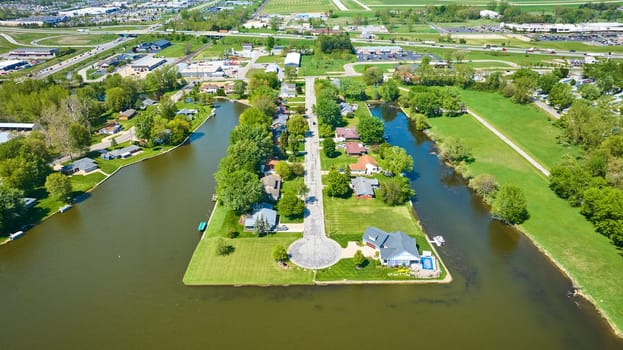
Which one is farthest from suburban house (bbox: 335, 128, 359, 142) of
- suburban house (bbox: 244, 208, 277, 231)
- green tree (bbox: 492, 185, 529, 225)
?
green tree (bbox: 492, 185, 529, 225)

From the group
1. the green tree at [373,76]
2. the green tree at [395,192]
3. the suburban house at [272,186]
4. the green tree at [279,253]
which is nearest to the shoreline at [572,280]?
the green tree at [395,192]

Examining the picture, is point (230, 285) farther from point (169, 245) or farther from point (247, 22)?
point (247, 22)

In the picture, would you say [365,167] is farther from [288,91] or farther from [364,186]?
[288,91]

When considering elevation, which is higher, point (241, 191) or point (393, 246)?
point (241, 191)

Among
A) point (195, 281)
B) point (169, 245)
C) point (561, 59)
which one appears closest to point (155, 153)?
point (169, 245)

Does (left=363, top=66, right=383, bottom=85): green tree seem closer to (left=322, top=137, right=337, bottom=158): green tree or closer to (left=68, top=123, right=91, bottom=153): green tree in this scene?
(left=322, top=137, right=337, bottom=158): green tree

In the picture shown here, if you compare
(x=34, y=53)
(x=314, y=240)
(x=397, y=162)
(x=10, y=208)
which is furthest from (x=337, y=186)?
(x=34, y=53)
